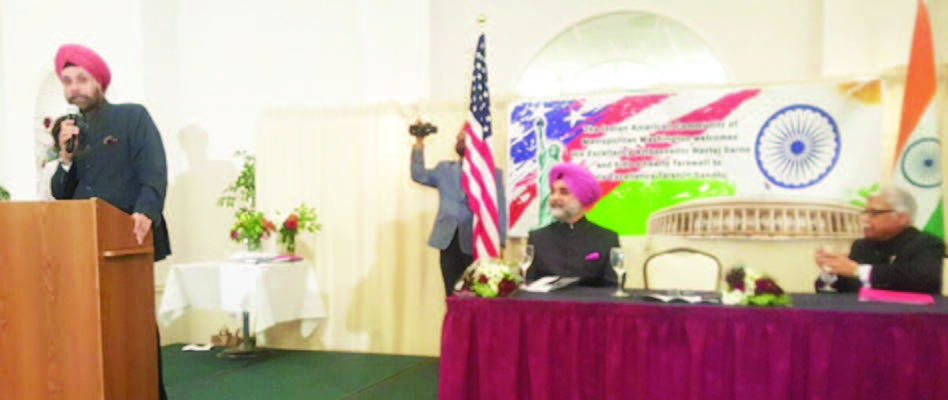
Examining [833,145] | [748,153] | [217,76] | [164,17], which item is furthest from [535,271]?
[164,17]

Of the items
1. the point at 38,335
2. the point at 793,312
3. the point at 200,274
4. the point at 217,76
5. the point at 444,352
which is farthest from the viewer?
the point at 217,76

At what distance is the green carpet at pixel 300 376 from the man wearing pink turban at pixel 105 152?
1.67m

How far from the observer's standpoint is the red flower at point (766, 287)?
2.66m

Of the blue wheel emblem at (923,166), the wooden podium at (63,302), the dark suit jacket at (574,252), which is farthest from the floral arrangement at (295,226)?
the blue wheel emblem at (923,166)

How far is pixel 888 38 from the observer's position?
5.15m

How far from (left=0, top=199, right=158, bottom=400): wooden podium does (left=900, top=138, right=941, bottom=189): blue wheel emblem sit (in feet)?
14.0

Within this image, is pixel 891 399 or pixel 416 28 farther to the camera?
pixel 416 28

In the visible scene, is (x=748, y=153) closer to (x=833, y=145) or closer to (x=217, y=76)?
(x=833, y=145)

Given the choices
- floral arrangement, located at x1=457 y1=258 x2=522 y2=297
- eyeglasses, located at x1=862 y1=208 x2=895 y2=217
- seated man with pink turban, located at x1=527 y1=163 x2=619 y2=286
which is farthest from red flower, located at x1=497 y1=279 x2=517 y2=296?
eyeglasses, located at x1=862 y1=208 x2=895 y2=217

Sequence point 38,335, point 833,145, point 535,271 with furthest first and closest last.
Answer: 1. point 833,145
2. point 535,271
3. point 38,335

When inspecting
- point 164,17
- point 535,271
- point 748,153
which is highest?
point 164,17

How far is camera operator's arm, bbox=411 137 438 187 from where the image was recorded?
17.3 feet

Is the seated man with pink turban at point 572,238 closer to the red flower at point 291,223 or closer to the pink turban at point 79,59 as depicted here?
the pink turban at point 79,59

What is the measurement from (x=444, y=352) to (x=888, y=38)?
4.12 m
